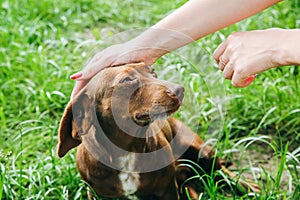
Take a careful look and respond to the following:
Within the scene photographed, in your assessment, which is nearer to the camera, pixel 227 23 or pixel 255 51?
pixel 255 51

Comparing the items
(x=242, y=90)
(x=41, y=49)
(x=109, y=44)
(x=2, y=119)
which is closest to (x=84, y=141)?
(x=109, y=44)

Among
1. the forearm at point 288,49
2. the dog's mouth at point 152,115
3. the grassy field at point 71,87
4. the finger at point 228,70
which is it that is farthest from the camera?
the grassy field at point 71,87

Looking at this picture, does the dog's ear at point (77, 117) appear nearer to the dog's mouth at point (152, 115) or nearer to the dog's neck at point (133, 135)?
the dog's neck at point (133, 135)

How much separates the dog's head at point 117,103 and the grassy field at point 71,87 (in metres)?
0.19

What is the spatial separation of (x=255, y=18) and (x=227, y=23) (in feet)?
6.02

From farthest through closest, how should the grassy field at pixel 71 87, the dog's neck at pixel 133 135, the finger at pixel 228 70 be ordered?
1. the grassy field at pixel 71 87
2. the dog's neck at pixel 133 135
3. the finger at pixel 228 70

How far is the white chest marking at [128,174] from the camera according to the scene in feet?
8.57

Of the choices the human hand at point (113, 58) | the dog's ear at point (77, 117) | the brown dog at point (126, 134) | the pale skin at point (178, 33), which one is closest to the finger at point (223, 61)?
the pale skin at point (178, 33)

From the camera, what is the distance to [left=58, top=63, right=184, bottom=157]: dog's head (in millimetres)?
2389

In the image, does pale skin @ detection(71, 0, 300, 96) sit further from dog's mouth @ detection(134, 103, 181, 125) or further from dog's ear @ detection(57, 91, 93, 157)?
dog's mouth @ detection(134, 103, 181, 125)

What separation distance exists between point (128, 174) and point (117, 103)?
0.37 metres

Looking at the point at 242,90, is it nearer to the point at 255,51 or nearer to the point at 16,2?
the point at 255,51

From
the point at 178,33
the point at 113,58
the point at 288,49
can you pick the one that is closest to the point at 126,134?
the point at 113,58

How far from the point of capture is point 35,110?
3.70 meters
